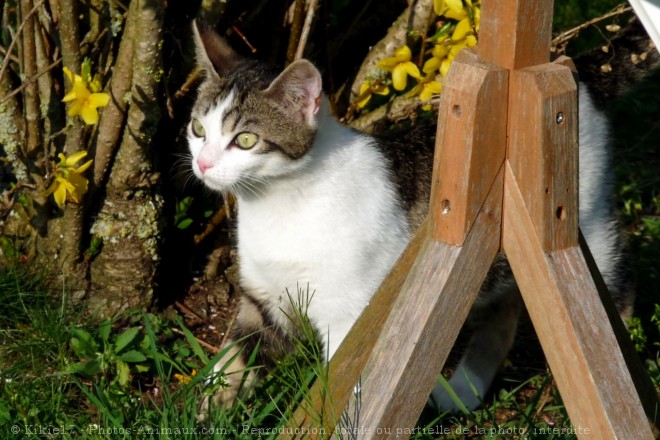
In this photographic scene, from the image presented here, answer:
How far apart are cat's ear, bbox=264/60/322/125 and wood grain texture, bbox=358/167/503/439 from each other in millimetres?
790

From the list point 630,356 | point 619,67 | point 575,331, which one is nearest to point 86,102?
point 575,331

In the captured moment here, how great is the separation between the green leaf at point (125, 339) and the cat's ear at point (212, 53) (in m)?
0.90

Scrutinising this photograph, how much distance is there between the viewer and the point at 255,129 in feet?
8.82

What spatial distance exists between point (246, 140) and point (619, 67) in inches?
53.7

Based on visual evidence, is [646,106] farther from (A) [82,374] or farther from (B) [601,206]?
(A) [82,374]

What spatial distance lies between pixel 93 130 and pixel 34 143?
0.68ft

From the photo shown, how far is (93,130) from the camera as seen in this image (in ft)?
10.4

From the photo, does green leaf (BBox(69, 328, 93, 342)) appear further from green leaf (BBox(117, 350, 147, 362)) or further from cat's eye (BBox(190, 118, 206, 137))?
cat's eye (BBox(190, 118, 206, 137))

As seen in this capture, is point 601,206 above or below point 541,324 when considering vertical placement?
below

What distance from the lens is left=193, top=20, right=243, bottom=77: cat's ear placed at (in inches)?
111

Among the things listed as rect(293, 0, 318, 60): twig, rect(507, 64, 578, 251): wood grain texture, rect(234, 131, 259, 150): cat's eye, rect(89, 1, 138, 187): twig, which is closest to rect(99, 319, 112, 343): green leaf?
rect(89, 1, 138, 187): twig

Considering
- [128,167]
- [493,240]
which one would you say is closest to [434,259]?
[493,240]

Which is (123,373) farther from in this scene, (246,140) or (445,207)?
(445,207)

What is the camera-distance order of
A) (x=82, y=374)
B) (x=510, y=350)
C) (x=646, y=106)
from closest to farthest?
(x=82, y=374) < (x=510, y=350) < (x=646, y=106)
